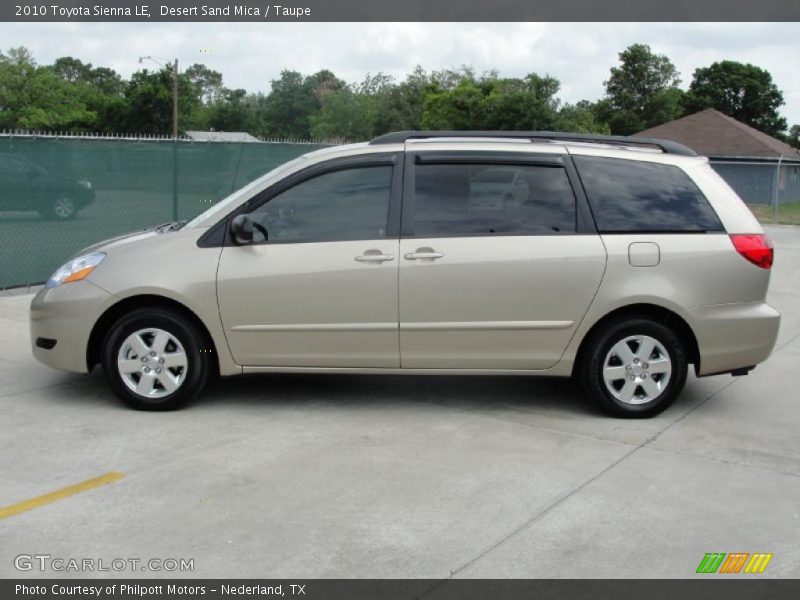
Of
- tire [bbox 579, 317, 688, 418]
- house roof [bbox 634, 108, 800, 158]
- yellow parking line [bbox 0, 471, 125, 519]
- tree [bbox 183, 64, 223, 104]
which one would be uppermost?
tree [bbox 183, 64, 223, 104]

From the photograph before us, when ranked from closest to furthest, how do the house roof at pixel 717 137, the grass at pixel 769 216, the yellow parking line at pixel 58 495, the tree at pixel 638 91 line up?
1. the yellow parking line at pixel 58 495
2. the grass at pixel 769 216
3. the house roof at pixel 717 137
4. the tree at pixel 638 91

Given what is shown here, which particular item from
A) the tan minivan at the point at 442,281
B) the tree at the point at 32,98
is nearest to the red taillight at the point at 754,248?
the tan minivan at the point at 442,281

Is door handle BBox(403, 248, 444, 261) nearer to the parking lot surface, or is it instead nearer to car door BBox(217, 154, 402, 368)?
car door BBox(217, 154, 402, 368)

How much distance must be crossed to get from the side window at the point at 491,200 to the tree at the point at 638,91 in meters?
57.5

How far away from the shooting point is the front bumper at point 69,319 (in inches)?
251

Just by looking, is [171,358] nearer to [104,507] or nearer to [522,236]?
[104,507]

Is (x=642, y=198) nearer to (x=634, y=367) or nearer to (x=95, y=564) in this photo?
(x=634, y=367)

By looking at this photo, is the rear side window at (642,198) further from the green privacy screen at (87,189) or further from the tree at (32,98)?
the tree at (32,98)

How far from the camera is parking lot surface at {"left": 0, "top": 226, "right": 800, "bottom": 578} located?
13.9 ft

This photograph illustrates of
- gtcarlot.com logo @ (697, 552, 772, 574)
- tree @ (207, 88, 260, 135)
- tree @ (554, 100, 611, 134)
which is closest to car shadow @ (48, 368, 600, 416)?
gtcarlot.com logo @ (697, 552, 772, 574)

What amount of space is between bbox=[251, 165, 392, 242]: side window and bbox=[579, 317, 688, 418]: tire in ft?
5.47

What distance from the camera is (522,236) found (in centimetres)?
632

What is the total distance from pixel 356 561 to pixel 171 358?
2.68 metres

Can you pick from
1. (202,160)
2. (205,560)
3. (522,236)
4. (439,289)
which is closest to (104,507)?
(205,560)
